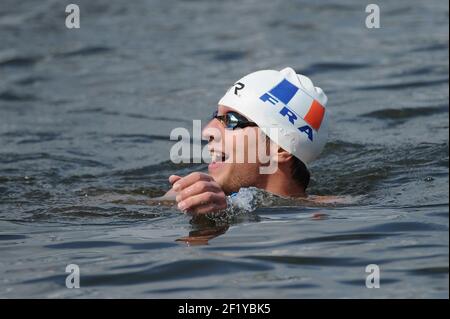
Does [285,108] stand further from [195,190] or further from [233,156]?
[195,190]

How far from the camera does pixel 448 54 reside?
16328mm

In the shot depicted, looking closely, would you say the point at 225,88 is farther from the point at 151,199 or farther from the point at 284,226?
the point at 284,226

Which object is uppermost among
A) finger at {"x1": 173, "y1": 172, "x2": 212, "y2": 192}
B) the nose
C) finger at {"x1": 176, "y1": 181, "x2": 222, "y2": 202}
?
the nose

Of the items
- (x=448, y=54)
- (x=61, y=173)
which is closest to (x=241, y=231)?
(x=61, y=173)

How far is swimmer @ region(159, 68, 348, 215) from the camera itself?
877cm

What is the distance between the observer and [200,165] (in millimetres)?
11617

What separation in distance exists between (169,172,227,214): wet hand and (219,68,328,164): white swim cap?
1.63 m

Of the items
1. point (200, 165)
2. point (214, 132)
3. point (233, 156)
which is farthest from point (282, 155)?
point (200, 165)

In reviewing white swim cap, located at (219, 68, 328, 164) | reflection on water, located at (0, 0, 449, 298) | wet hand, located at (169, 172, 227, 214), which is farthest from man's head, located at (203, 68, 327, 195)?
wet hand, located at (169, 172, 227, 214)

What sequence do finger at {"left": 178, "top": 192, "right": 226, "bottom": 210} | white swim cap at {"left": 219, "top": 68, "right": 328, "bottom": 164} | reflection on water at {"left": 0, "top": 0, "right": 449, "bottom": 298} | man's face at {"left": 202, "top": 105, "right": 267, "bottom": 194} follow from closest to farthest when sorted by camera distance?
reflection on water at {"left": 0, "top": 0, "right": 449, "bottom": 298} < finger at {"left": 178, "top": 192, "right": 226, "bottom": 210} < man's face at {"left": 202, "top": 105, "right": 267, "bottom": 194} < white swim cap at {"left": 219, "top": 68, "right": 328, "bottom": 164}

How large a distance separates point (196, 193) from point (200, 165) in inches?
166

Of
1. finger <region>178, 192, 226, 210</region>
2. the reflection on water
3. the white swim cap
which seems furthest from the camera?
the white swim cap

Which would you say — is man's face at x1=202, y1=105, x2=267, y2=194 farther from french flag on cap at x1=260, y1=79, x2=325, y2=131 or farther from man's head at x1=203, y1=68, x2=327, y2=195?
french flag on cap at x1=260, y1=79, x2=325, y2=131

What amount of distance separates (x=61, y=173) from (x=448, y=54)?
24.9ft
